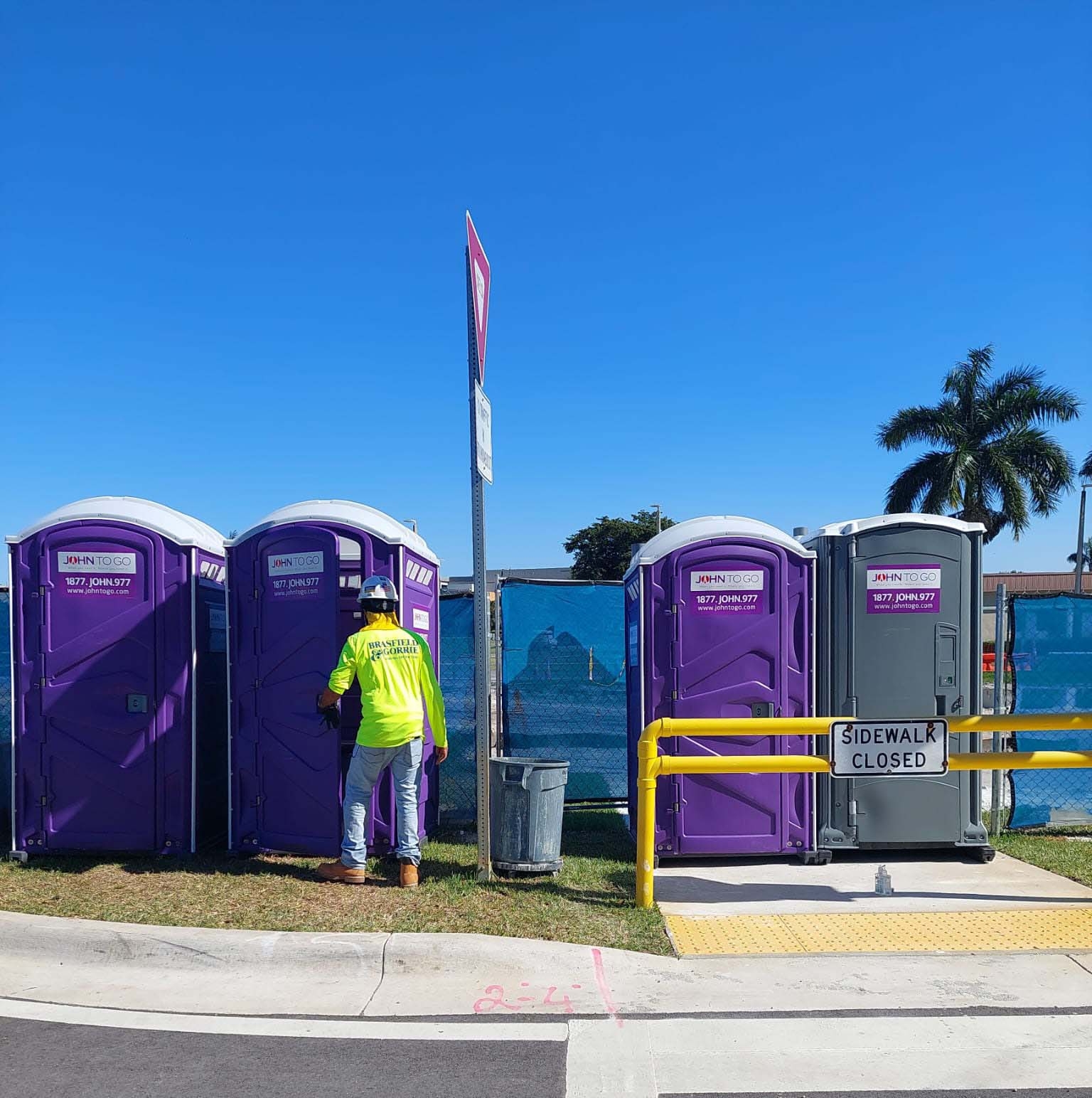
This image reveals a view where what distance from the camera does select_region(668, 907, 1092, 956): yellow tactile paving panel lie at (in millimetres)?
5492

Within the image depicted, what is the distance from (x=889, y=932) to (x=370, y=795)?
3.28m

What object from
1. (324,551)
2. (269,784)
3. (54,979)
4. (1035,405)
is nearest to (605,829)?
(269,784)

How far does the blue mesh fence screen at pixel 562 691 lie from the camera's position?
28.5 feet

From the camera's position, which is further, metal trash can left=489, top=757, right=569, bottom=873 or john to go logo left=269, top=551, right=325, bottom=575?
john to go logo left=269, top=551, right=325, bottom=575

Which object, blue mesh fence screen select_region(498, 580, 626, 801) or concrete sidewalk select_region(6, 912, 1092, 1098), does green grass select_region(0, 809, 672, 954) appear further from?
blue mesh fence screen select_region(498, 580, 626, 801)

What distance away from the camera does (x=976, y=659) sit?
Result: 7418 millimetres

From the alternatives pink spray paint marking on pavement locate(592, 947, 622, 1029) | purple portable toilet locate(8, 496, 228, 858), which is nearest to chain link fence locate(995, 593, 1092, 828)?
pink spray paint marking on pavement locate(592, 947, 622, 1029)

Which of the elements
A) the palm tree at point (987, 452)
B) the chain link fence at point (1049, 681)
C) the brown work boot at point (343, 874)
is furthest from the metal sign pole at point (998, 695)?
the palm tree at point (987, 452)

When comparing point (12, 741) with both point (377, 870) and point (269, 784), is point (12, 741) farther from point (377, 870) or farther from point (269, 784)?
point (377, 870)

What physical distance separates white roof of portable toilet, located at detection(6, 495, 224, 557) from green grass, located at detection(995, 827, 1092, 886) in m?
6.48

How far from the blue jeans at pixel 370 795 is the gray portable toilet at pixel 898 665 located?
9.72 feet

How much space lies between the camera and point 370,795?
21.8ft

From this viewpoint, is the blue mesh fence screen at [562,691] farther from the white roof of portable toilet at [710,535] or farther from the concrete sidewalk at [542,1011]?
the concrete sidewalk at [542,1011]

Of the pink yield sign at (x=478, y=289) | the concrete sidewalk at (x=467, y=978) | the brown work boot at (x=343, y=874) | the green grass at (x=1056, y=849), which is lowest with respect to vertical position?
the green grass at (x=1056, y=849)
